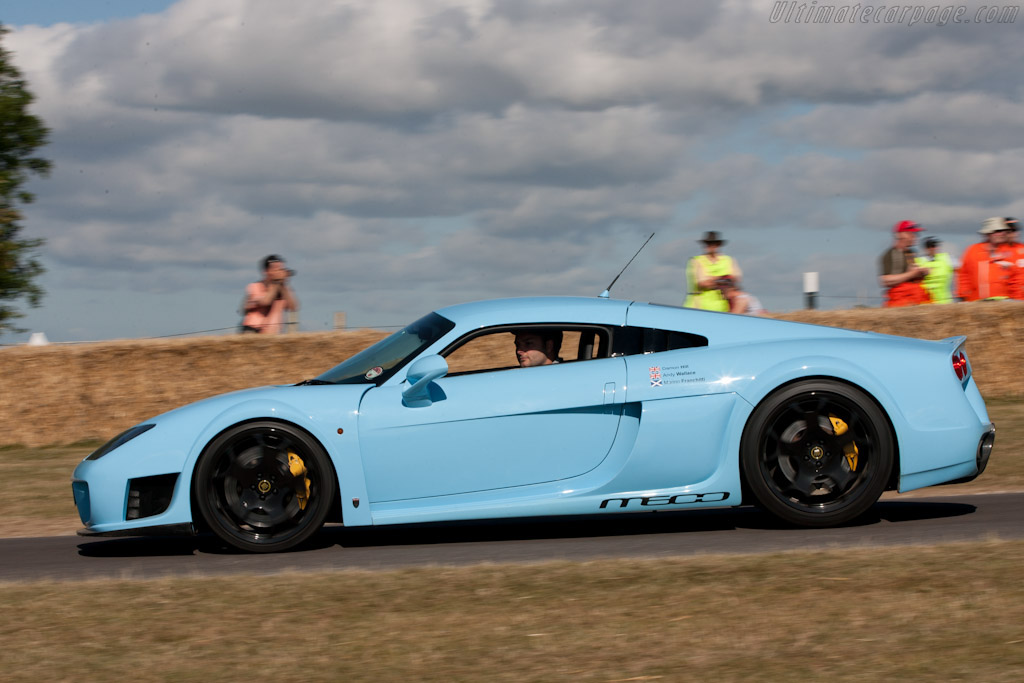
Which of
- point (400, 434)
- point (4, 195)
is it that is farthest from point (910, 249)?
point (4, 195)

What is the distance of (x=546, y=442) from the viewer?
6.27 metres

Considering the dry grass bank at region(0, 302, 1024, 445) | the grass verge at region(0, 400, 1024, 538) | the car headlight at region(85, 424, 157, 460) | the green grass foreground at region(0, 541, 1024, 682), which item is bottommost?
the green grass foreground at region(0, 541, 1024, 682)

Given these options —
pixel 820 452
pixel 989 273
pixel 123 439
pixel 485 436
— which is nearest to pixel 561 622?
pixel 485 436

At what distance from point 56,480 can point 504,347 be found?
203 inches

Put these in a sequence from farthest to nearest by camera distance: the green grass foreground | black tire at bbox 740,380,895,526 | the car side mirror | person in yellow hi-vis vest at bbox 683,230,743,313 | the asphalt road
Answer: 1. person in yellow hi-vis vest at bbox 683,230,743,313
2. black tire at bbox 740,380,895,526
3. the car side mirror
4. the asphalt road
5. the green grass foreground

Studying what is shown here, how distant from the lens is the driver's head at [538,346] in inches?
259

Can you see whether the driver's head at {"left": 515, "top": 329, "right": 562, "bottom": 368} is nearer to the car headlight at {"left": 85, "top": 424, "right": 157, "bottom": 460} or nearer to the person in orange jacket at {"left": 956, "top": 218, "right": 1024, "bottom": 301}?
the car headlight at {"left": 85, "top": 424, "right": 157, "bottom": 460}

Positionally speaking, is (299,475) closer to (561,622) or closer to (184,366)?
(561,622)

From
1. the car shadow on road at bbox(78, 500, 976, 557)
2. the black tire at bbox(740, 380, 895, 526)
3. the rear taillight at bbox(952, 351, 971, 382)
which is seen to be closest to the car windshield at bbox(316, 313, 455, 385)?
the car shadow on road at bbox(78, 500, 976, 557)

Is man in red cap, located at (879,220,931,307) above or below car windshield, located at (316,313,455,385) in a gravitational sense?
above

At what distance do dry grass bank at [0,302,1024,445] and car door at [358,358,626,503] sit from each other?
6.68 m

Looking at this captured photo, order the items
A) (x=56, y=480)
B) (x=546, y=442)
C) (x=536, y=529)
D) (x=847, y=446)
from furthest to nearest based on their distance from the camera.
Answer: (x=56, y=480)
(x=536, y=529)
(x=847, y=446)
(x=546, y=442)

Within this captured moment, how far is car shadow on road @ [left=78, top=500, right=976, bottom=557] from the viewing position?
21.7 feet

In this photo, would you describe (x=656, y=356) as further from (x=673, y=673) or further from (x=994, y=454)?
(x=994, y=454)
